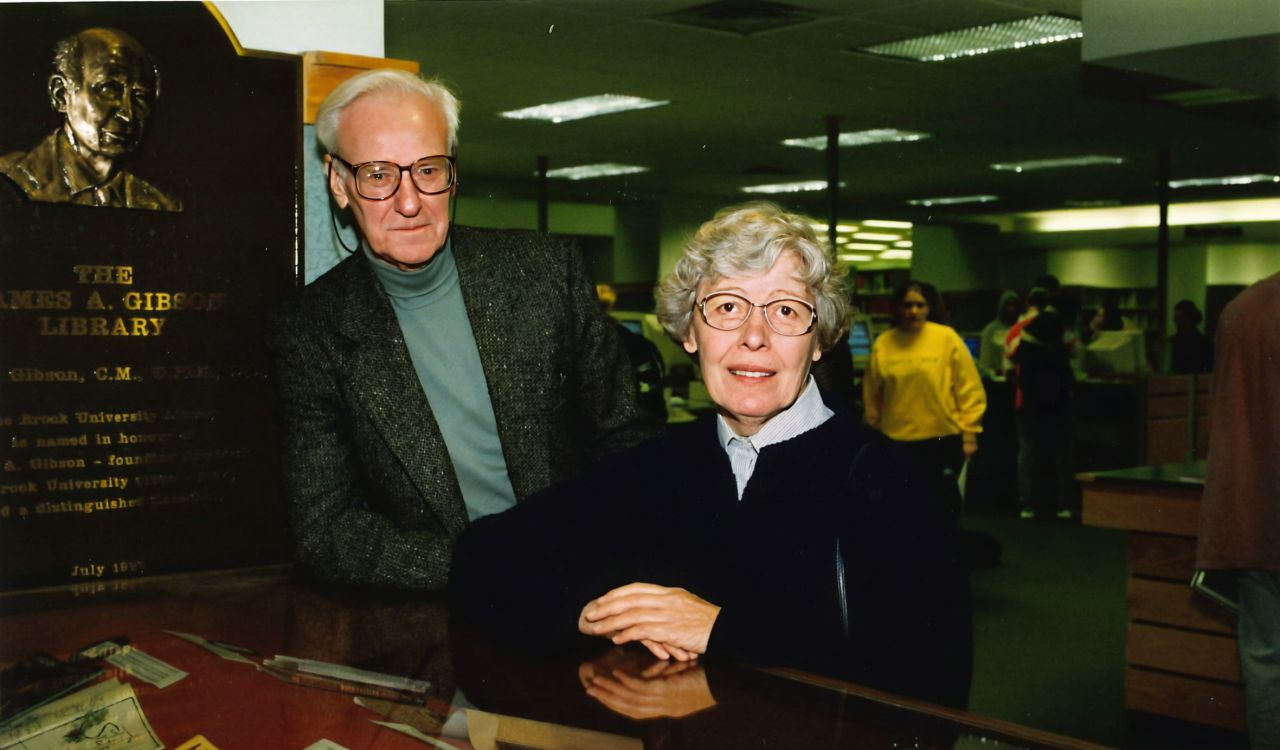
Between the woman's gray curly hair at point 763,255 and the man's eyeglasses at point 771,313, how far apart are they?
30 mm

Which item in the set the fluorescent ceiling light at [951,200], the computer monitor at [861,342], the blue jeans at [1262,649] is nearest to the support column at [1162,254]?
the computer monitor at [861,342]

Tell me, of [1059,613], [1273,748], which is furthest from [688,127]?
[1273,748]

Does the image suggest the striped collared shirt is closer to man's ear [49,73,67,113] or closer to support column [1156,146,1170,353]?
man's ear [49,73,67,113]

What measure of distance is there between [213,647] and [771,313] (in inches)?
32.1

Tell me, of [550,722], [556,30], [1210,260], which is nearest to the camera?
[550,722]

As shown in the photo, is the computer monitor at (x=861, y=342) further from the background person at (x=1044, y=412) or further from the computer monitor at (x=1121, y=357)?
the background person at (x=1044, y=412)

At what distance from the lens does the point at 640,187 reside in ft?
49.0

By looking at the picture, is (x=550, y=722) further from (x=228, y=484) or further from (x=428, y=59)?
(x=428, y=59)

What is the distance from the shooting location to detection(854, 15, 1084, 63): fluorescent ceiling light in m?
6.43

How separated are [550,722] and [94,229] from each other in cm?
131

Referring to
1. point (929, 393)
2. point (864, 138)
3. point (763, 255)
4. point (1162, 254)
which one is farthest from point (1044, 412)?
point (763, 255)

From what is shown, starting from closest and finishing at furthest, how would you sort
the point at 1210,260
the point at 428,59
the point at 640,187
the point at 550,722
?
the point at 550,722 < the point at 428,59 < the point at 640,187 < the point at 1210,260

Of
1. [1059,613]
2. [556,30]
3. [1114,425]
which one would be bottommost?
[1059,613]

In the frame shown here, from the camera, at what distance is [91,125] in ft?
6.14
